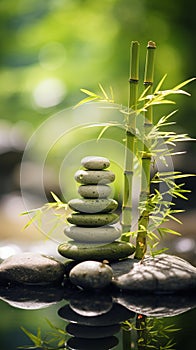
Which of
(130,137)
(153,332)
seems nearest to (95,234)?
(130,137)

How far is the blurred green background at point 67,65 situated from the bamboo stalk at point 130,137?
1267 mm

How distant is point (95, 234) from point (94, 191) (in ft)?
0.34

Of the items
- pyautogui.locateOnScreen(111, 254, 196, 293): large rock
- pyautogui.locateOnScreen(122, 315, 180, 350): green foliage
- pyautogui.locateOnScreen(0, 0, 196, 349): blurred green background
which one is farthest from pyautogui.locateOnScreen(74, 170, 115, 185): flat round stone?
pyautogui.locateOnScreen(0, 0, 196, 349): blurred green background

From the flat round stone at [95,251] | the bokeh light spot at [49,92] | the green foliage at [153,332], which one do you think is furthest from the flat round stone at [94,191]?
the bokeh light spot at [49,92]

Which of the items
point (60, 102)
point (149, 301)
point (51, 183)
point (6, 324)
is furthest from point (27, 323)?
point (60, 102)

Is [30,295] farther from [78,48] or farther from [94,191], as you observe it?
[78,48]

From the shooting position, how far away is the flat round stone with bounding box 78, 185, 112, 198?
1454 millimetres

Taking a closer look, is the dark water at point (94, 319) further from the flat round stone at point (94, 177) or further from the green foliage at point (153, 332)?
the flat round stone at point (94, 177)

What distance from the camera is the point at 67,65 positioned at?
344cm

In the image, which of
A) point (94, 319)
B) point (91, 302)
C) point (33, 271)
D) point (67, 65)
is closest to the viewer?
point (94, 319)

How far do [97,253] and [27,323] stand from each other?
1.02ft

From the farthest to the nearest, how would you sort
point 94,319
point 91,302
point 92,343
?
point 91,302 → point 94,319 → point 92,343

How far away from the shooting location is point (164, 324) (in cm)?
117

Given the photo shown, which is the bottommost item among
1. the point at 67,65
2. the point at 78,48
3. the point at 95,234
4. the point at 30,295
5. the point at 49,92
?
the point at 30,295
